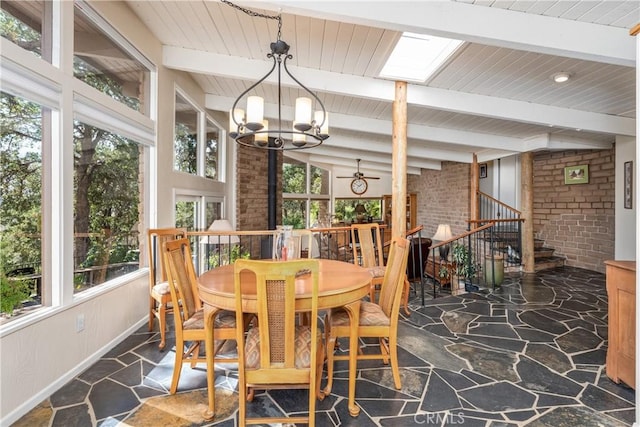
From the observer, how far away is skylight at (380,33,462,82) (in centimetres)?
278

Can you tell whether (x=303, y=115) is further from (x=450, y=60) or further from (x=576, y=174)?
(x=576, y=174)

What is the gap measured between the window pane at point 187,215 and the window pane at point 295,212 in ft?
12.5

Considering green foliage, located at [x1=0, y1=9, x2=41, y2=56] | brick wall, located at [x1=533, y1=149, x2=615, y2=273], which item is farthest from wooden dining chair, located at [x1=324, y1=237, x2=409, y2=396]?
brick wall, located at [x1=533, y1=149, x2=615, y2=273]

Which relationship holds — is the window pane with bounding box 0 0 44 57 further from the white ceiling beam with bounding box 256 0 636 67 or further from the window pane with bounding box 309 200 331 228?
the window pane with bounding box 309 200 331 228

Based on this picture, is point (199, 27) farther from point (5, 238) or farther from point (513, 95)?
point (513, 95)

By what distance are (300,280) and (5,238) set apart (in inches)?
69.2

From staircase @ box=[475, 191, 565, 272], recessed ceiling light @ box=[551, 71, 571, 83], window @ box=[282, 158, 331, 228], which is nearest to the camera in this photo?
recessed ceiling light @ box=[551, 71, 571, 83]

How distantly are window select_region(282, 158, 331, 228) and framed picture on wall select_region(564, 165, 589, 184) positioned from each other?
17.7ft

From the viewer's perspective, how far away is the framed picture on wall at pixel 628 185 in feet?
14.7

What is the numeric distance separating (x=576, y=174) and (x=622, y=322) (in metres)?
5.02

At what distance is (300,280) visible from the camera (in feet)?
6.16

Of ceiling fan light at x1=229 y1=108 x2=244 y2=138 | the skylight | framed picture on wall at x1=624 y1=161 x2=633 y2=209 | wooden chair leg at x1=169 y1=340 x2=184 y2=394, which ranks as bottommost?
wooden chair leg at x1=169 y1=340 x2=184 y2=394

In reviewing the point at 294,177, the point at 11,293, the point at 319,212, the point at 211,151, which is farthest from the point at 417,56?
the point at 319,212

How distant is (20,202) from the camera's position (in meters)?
1.86
